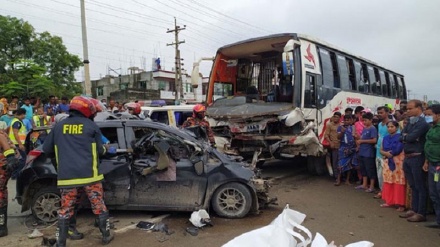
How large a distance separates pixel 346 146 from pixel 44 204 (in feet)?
17.7

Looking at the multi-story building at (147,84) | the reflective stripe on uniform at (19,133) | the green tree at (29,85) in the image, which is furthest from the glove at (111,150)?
the multi-story building at (147,84)

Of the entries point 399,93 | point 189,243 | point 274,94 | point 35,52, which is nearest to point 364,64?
point 274,94

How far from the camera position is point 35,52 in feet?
78.0

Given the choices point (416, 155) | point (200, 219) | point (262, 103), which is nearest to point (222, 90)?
point (262, 103)

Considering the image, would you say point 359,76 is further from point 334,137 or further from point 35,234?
point 35,234

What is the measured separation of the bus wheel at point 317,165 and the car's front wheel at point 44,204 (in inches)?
219

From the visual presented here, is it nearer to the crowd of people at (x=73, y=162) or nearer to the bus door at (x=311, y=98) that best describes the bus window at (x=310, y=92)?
the bus door at (x=311, y=98)

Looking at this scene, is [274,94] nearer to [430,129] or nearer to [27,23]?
[430,129]

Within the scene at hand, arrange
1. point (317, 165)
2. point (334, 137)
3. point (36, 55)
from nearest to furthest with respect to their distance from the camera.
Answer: point (334, 137) → point (317, 165) → point (36, 55)

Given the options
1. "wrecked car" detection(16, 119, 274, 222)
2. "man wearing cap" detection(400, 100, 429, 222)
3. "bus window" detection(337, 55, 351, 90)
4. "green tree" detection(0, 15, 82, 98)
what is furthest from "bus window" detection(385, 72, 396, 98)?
"green tree" detection(0, 15, 82, 98)

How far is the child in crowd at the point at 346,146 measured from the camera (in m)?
7.02

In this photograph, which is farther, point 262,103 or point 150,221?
point 262,103

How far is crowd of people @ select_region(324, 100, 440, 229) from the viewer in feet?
14.7

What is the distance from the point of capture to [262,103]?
797cm
